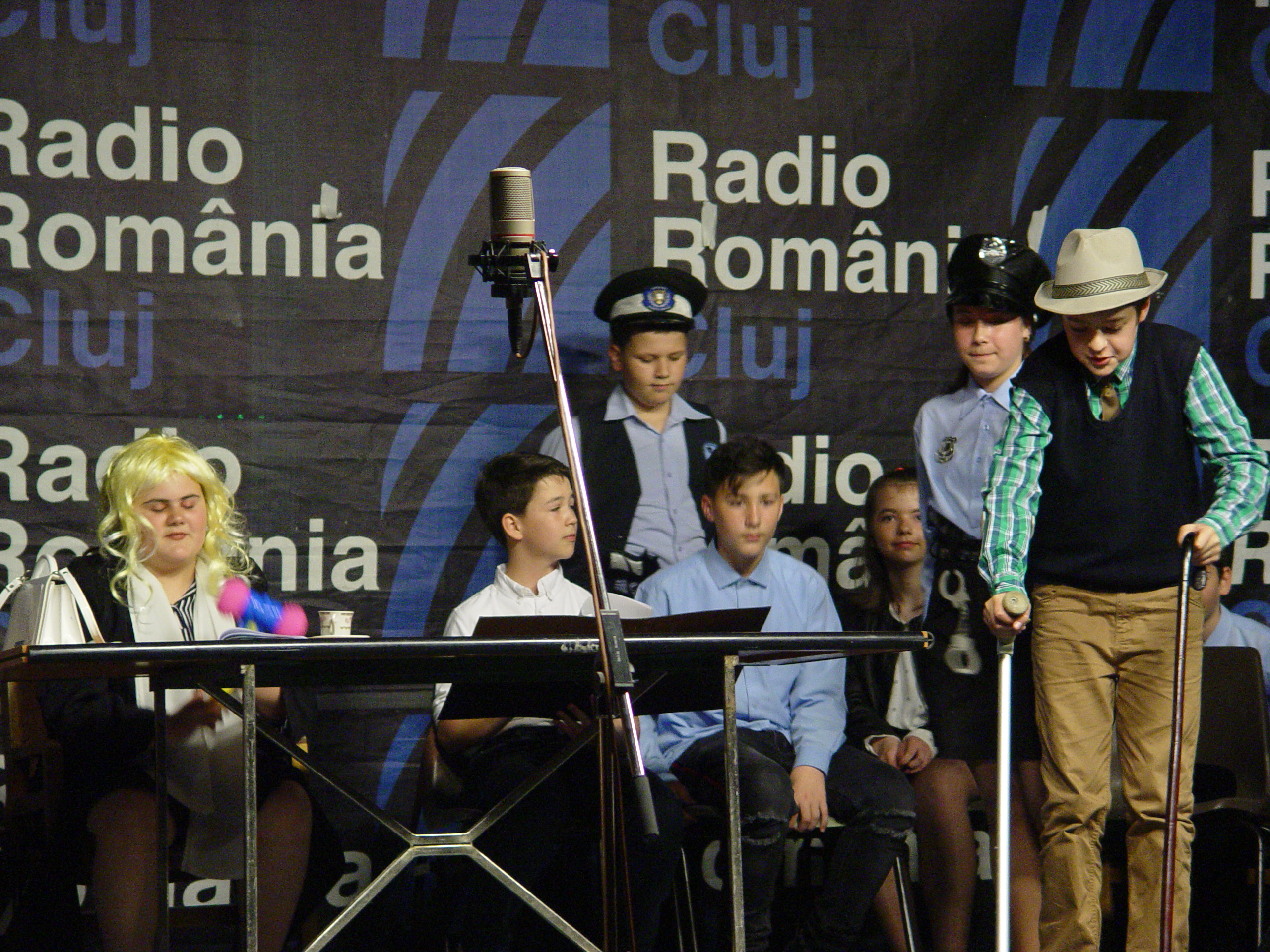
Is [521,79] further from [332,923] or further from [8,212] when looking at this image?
[332,923]

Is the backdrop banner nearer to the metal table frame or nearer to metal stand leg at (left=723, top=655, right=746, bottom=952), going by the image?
the metal table frame

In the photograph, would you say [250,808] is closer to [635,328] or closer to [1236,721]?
[635,328]

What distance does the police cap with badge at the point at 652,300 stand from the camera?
3715 millimetres

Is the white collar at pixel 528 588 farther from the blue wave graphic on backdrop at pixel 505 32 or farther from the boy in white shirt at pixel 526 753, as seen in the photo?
the blue wave graphic on backdrop at pixel 505 32

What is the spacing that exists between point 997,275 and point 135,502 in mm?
2227

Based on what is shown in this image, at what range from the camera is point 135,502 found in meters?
3.17

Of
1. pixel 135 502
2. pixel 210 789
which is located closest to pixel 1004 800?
pixel 210 789

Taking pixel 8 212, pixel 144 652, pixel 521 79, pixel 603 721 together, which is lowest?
pixel 603 721

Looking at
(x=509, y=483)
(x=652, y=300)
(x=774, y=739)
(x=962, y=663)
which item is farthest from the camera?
(x=652, y=300)

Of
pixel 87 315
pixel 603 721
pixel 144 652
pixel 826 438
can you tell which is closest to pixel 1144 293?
pixel 826 438

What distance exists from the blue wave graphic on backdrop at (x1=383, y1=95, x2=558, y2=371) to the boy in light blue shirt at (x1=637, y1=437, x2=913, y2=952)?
36.1 inches

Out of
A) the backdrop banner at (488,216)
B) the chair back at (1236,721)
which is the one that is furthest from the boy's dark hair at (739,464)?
the chair back at (1236,721)

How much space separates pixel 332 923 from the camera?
7.46 feet

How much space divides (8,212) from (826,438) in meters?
2.32
